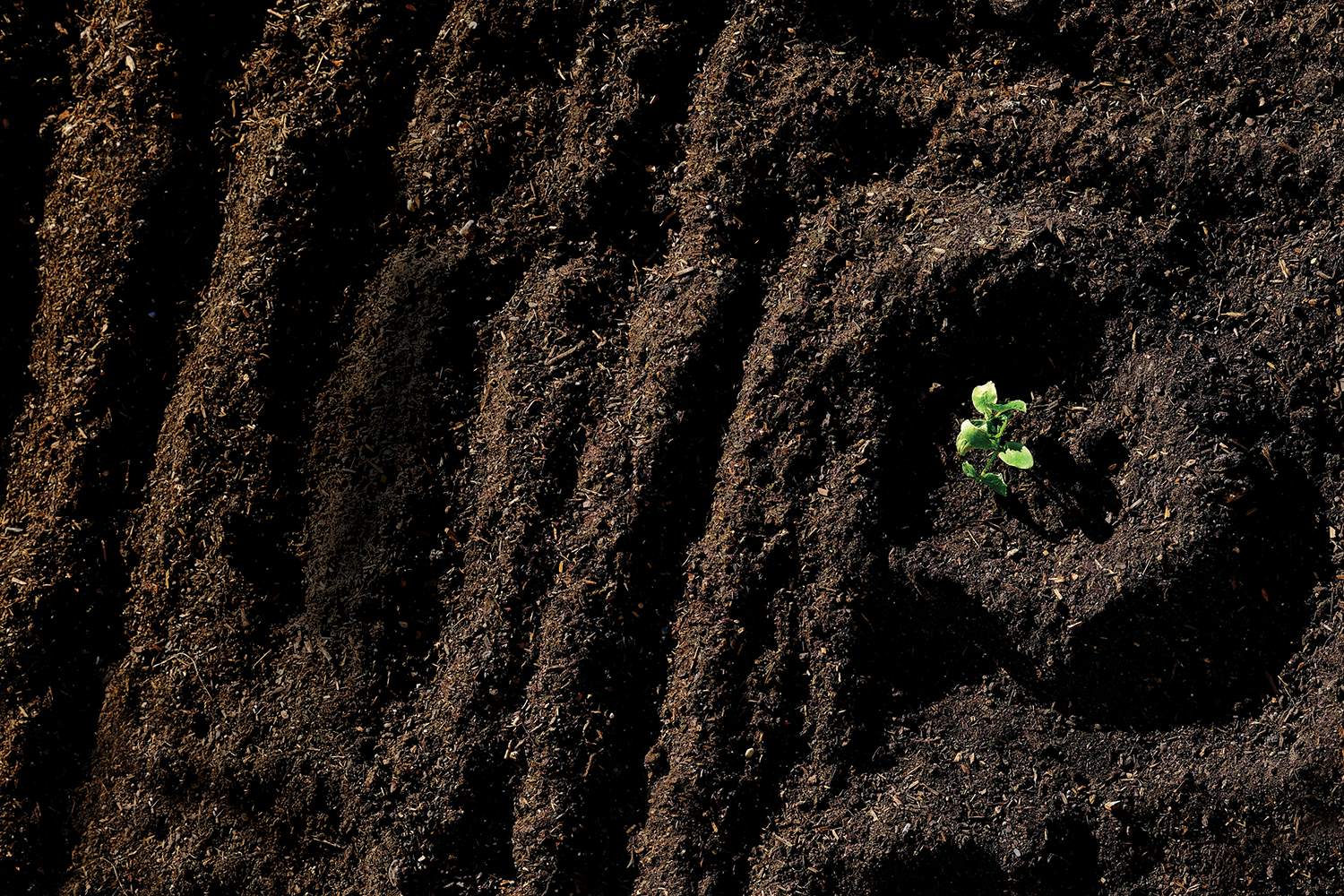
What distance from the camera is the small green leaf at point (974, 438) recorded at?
1.90 metres

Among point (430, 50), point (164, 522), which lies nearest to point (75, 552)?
point (164, 522)

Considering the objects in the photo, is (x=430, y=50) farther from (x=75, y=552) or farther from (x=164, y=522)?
(x=75, y=552)

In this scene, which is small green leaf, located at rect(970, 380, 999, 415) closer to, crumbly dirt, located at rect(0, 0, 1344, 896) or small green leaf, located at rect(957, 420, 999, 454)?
small green leaf, located at rect(957, 420, 999, 454)

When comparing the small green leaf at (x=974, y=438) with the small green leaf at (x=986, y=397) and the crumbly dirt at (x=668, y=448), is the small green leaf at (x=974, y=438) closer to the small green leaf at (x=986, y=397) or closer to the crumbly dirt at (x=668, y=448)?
the small green leaf at (x=986, y=397)

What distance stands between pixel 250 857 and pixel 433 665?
674mm

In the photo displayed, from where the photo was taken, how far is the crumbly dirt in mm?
1933

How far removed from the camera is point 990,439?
1.91 m

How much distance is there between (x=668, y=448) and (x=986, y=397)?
75cm

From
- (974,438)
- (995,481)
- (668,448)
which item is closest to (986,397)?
(974,438)

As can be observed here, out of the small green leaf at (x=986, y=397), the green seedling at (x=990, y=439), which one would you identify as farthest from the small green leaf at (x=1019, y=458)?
the small green leaf at (x=986, y=397)

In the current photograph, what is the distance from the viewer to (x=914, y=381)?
2.06 meters

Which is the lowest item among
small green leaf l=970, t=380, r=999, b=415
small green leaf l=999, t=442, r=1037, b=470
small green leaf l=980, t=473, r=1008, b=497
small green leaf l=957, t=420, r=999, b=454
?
small green leaf l=980, t=473, r=1008, b=497

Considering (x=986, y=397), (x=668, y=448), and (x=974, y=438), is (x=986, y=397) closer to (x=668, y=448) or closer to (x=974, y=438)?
(x=974, y=438)

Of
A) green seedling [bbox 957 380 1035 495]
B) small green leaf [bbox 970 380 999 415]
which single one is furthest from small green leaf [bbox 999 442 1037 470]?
small green leaf [bbox 970 380 999 415]
